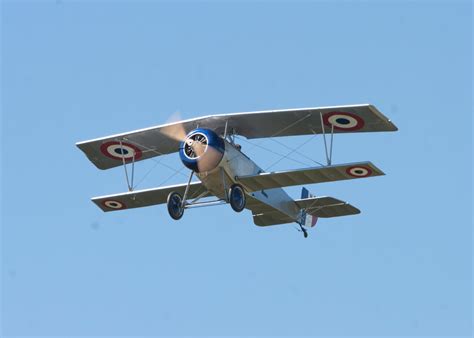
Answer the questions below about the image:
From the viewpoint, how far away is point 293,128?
33188mm

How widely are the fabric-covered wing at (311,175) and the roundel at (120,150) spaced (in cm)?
372

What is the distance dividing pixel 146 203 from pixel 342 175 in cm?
565

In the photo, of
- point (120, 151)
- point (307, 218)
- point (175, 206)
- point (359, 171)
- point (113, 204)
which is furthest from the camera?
point (307, 218)

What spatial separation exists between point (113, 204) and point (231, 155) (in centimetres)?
442

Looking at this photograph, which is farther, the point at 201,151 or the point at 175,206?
the point at 175,206

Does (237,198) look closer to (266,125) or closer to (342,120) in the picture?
(266,125)

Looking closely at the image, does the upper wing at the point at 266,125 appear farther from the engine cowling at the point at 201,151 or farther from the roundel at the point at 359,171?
the roundel at the point at 359,171

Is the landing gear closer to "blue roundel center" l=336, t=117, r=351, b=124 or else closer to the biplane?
the biplane

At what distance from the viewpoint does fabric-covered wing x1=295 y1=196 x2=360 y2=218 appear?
117 ft

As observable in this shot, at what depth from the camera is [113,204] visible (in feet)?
116

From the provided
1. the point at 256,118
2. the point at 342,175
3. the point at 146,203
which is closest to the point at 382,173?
the point at 342,175

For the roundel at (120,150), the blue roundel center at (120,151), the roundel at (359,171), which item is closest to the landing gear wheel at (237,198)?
the roundel at (359,171)

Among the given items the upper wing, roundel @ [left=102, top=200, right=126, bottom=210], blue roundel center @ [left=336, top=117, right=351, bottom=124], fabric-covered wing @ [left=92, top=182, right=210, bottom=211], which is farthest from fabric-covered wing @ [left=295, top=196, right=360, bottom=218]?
roundel @ [left=102, top=200, right=126, bottom=210]

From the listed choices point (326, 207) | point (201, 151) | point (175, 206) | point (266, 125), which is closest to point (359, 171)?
point (266, 125)
